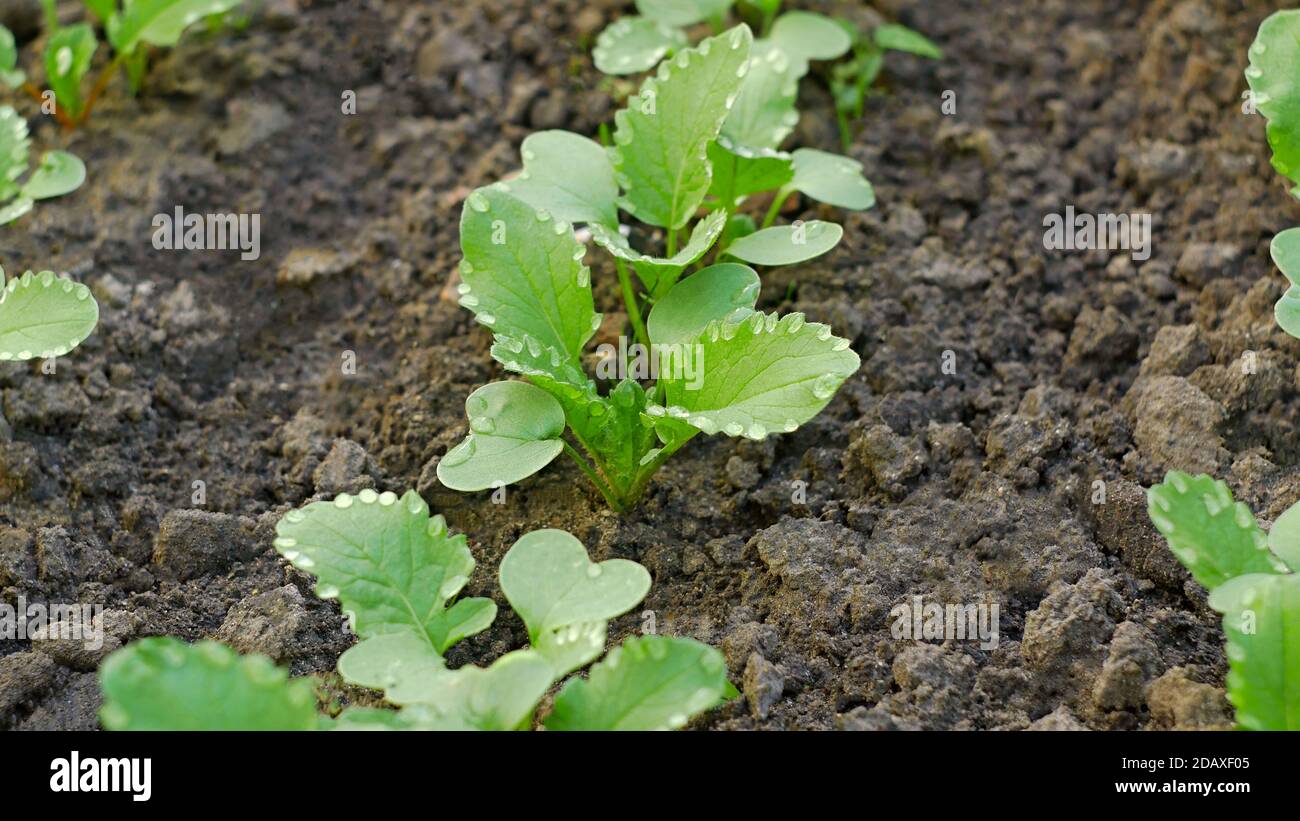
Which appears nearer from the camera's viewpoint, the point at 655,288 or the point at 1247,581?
the point at 1247,581

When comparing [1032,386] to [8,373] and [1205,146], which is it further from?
[8,373]

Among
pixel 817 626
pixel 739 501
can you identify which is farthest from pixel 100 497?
pixel 817 626

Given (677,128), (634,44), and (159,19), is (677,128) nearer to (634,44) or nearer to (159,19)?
(634,44)

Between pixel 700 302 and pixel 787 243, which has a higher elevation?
pixel 787 243

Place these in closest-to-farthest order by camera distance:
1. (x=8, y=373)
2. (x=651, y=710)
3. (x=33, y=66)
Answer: (x=651, y=710), (x=8, y=373), (x=33, y=66)

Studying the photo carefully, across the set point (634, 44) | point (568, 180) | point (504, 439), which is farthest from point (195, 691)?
point (634, 44)

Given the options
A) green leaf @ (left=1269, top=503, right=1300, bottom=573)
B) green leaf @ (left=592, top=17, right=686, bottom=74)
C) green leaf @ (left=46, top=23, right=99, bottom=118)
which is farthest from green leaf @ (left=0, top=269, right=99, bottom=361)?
green leaf @ (left=1269, top=503, right=1300, bottom=573)
